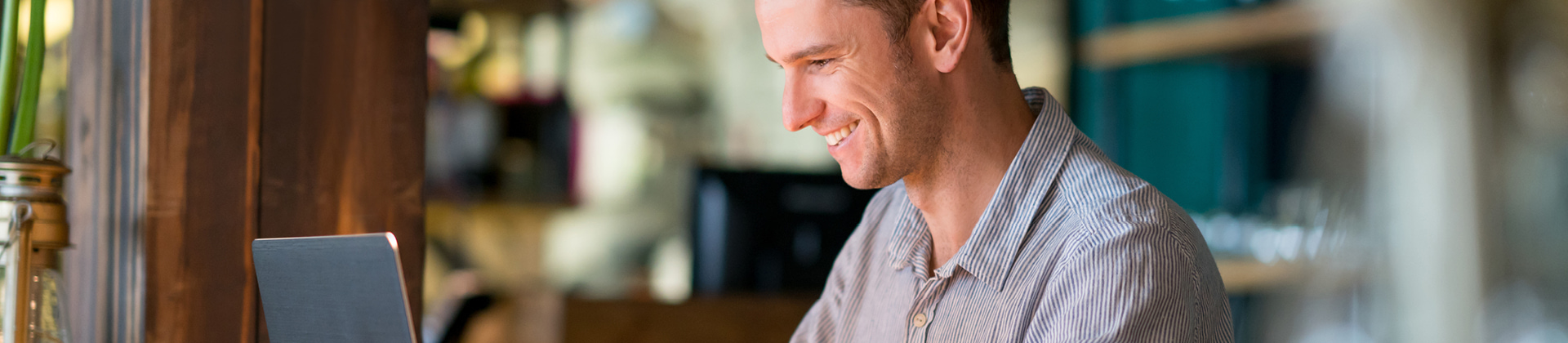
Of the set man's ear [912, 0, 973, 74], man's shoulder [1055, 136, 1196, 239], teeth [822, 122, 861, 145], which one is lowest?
man's shoulder [1055, 136, 1196, 239]

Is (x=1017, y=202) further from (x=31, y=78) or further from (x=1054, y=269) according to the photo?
(x=31, y=78)

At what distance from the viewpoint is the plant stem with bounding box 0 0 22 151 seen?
0.73 meters

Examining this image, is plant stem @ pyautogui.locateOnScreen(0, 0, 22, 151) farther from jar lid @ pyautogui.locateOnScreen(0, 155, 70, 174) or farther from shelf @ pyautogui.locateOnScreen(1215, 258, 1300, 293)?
shelf @ pyautogui.locateOnScreen(1215, 258, 1300, 293)

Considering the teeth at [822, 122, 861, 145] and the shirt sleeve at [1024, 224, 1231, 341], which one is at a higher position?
the teeth at [822, 122, 861, 145]

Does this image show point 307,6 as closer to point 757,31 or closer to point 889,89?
point 889,89

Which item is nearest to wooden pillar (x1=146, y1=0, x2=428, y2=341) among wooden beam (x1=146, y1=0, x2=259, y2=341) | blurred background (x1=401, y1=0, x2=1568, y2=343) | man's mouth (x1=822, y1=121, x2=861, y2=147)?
wooden beam (x1=146, y1=0, x2=259, y2=341)

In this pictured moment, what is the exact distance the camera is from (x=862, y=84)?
970mm

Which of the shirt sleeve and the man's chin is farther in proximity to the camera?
the man's chin

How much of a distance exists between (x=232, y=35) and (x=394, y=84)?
0.14m

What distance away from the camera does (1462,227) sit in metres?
1.68

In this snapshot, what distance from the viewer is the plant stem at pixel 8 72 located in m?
0.73

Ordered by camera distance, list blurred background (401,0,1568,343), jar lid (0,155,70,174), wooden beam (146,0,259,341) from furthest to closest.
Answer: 1. blurred background (401,0,1568,343)
2. wooden beam (146,0,259,341)
3. jar lid (0,155,70,174)

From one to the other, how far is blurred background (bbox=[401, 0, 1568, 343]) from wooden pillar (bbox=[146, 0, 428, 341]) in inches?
5.3

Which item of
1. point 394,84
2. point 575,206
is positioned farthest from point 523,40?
point 394,84
